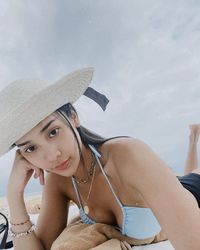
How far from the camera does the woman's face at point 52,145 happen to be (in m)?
1.27

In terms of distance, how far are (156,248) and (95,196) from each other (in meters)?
0.34

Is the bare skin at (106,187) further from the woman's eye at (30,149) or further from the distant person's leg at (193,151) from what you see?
the distant person's leg at (193,151)

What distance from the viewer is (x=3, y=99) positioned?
1.34 metres

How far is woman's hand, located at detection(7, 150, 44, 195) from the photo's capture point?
1.58 metres

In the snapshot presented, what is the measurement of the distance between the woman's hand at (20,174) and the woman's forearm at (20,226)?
1.4 inches

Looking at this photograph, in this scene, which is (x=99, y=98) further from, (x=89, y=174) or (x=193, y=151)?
(x=193, y=151)

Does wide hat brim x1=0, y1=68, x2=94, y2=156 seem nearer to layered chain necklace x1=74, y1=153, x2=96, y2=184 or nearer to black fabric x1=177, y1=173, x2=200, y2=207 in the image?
layered chain necklace x1=74, y1=153, x2=96, y2=184

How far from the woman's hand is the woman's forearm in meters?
0.04

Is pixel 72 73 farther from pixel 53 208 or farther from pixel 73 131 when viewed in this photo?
pixel 53 208

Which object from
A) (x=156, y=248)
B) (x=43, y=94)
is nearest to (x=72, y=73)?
(x=43, y=94)

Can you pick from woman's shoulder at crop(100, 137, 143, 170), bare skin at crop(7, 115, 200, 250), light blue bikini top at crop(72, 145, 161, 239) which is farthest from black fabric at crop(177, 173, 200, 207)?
woman's shoulder at crop(100, 137, 143, 170)

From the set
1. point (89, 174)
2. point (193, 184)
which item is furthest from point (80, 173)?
point (193, 184)

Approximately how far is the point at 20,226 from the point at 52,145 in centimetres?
57

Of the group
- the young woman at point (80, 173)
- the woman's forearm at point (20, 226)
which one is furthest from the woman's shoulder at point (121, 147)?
the woman's forearm at point (20, 226)
